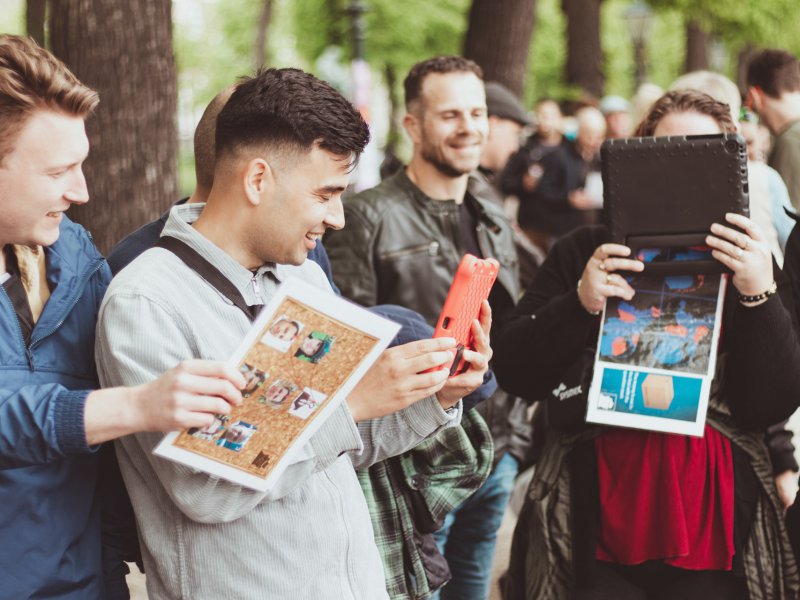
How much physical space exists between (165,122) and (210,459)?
2799mm

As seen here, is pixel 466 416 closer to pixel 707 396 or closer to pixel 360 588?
pixel 707 396

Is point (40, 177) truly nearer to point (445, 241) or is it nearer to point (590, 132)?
point (445, 241)

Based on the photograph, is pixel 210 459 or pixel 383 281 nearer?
pixel 210 459

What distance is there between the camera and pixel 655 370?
3008 millimetres

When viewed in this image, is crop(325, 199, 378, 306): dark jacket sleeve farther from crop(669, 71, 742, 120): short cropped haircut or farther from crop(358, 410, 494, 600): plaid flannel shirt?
crop(669, 71, 742, 120): short cropped haircut

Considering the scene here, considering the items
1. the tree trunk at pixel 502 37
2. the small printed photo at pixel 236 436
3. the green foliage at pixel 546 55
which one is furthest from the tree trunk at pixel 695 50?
the small printed photo at pixel 236 436

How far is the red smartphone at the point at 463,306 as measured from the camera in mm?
2420

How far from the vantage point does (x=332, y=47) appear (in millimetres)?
20969

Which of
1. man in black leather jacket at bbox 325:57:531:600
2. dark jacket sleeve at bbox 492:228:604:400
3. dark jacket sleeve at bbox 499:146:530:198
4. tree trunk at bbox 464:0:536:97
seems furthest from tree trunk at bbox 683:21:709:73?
dark jacket sleeve at bbox 492:228:604:400

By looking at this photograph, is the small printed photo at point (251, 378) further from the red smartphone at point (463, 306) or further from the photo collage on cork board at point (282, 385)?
the red smartphone at point (463, 306)

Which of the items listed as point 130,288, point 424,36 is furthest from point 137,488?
point 424,36

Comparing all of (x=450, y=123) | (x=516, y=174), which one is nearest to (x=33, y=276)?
(x=450, y=123)

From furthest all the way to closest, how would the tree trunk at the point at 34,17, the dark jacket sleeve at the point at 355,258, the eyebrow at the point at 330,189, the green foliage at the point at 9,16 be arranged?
the green foliage at the point at 9,16
the tree trunk at the point at 34,17
the dark jacket sleeve at the point at 355,258
the eyebrow at the point at 330,189

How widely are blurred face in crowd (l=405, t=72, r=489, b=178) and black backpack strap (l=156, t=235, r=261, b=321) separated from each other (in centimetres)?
219
